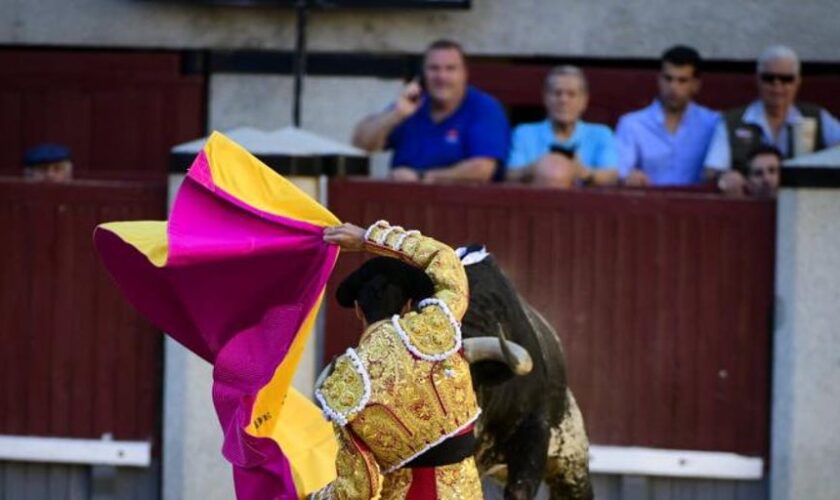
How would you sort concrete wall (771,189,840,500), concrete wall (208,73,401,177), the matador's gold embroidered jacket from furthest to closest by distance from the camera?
concrete wall (208,73,401,177)
concrete wall (771,189,840,500)
the matador's gold embroidered jacket

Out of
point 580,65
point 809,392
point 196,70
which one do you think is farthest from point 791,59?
point 196,70

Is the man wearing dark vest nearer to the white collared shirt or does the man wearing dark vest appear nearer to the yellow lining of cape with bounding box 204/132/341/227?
the white collared shirt

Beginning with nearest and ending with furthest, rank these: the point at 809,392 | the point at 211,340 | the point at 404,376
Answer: the point at 404,376, the point at 211,340, the point at 809,392

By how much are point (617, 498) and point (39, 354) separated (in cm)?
226

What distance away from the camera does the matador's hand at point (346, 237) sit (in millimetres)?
5930

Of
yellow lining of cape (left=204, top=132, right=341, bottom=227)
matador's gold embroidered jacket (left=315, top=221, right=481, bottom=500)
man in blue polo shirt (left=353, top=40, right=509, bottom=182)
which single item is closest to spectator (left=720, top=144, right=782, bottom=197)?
man in blue polo shirt (left=353, top=40, right=509, bottom=182)

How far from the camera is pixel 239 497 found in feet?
20.5

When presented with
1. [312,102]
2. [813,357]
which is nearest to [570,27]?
[312,102]

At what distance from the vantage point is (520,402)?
275 inches

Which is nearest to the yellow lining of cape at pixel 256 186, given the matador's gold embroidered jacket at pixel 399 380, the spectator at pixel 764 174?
the matador's gold embroidered jacket at pixel 399 380

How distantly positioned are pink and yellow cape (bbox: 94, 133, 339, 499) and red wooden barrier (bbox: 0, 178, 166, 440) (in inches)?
129

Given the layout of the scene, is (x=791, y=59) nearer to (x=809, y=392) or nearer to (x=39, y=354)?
(x=809, y=392)

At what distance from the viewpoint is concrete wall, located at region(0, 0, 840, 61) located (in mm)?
12078

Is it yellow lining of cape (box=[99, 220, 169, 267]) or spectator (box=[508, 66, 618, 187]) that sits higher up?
spectator (box=[508, 66, 618, 187])
